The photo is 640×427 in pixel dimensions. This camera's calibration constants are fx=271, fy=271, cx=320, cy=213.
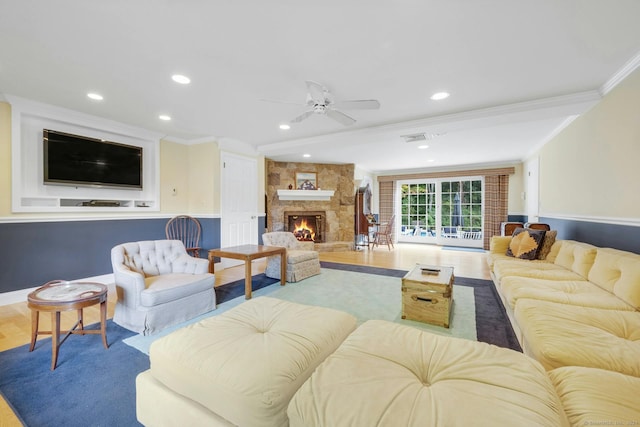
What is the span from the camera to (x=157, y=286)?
2387mm

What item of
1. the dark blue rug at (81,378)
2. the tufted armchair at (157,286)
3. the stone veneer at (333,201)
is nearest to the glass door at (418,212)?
the stone veneer at (333,201)

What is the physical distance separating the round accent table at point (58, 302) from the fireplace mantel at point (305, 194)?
Answer: 4603 millimetres

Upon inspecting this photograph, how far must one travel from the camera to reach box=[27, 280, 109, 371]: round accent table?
1812 mm

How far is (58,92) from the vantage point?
9.60 feet

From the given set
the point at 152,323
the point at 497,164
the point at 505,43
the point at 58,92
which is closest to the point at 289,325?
the point at 152,323

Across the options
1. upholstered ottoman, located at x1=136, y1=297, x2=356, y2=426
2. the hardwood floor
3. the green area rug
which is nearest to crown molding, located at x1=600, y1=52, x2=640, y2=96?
the green area rug

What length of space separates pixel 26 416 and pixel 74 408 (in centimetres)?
20

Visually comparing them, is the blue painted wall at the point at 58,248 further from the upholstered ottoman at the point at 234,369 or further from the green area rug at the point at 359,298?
the upholstered ottoman at the point at 234,369

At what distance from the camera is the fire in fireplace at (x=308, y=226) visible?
22.7 feet

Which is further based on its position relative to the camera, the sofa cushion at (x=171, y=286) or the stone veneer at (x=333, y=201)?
the stone veneer at (x=333, y=201)

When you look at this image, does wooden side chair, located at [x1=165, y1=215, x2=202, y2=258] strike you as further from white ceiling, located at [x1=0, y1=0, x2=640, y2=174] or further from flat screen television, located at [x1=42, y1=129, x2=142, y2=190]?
white ceiling, located at [x1=0, y1=0, x2=640, y2=174]

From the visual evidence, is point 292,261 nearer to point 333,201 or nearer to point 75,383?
point 75,383

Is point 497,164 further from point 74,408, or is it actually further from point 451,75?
point 74,408

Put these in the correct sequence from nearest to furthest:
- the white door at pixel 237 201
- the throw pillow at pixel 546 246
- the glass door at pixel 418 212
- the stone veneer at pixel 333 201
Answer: the throw pillow at pixel 546 246 → the white door at pixel 237 201 → the stone veneer at pixel 333 201 → the glass door at pixel 418 212
